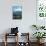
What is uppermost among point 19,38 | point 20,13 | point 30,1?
point 30,1

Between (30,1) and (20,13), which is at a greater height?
(30,1)

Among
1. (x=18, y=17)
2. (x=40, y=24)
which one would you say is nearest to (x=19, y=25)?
(x=18, y=17)

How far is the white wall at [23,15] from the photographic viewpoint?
24.5ft

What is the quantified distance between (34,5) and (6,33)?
180 centimetres

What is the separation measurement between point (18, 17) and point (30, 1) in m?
0.91

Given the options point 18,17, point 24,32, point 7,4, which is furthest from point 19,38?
point 7,4

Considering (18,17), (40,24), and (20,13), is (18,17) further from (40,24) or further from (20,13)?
(40,24)

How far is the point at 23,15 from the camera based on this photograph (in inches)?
297

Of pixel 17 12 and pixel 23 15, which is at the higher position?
pixel 17 12

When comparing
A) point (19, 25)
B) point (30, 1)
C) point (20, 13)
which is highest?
point (30, 1)

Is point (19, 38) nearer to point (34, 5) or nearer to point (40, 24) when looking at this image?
point (40, 24)

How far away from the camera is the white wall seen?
747 cm

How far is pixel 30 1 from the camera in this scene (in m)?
7.49

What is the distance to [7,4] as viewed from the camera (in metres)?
7.47
